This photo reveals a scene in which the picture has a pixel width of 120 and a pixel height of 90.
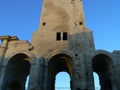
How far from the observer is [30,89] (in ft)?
51.0

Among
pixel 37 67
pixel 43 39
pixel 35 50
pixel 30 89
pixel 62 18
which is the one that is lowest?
pixel 30 89

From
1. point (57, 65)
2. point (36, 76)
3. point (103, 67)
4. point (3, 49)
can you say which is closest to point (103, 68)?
point (103, 67)

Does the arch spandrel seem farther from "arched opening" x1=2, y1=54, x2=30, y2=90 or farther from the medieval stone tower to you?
"arched opening" x1=2, y1=54, x2=30, y2=90

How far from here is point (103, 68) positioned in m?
19.6

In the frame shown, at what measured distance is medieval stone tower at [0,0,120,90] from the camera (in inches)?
647

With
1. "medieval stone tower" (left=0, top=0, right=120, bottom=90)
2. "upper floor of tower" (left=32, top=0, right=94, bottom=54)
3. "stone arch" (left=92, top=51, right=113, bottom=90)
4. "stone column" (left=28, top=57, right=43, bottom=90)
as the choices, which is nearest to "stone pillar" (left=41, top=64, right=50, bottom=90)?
"medieval stone tower" (left=0, top=0, right=120, bottom=90)

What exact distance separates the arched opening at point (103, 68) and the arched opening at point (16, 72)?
7.34m

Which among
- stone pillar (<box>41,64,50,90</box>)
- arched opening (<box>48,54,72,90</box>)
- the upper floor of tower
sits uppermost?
the upper floor of tower

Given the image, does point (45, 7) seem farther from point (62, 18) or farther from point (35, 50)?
point (35, 50)

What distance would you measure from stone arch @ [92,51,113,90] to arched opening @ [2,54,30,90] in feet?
23.9

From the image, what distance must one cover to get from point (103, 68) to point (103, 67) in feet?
0.59

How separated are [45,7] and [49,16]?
185 cm

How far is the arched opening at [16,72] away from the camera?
685 inches

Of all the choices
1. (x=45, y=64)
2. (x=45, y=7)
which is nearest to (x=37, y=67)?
(x=45, y=64)
